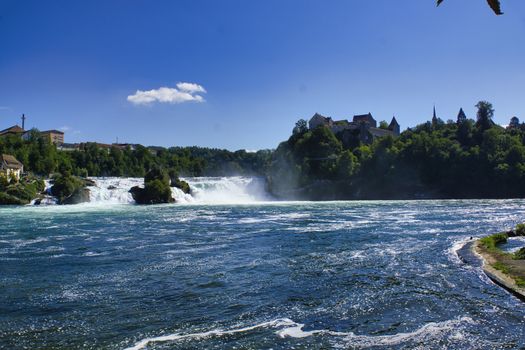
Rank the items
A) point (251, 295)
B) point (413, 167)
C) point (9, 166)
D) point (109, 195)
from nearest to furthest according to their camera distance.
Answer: point (251, 295) → point (109, 195) → point (9, 166) → point (413, 167)

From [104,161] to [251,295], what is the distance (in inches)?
4304

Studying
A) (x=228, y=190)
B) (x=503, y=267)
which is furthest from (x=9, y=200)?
(x=503, y=267)

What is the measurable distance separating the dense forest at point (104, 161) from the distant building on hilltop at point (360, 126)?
66.5ft

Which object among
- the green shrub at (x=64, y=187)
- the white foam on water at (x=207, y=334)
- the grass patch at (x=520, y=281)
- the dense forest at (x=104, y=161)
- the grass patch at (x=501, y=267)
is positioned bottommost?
the white foam on water at (x=207, y=334)

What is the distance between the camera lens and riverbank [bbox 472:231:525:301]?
13.7 m

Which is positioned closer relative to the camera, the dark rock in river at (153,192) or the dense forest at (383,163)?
the dark rock in river at (153,192)

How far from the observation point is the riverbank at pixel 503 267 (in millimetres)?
13683

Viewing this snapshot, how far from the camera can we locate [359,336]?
32.7ft

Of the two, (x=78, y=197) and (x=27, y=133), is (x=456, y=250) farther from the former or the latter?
(x=27, y=133)

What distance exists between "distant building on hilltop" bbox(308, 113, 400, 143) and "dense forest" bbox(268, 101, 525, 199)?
10218 mm

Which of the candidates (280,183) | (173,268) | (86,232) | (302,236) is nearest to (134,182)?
(280,183)

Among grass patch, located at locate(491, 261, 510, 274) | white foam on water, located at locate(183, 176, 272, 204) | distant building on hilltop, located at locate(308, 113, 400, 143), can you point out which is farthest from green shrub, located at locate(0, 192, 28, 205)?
distant building on hilltop, located at locate(308, 113, 400, 143)

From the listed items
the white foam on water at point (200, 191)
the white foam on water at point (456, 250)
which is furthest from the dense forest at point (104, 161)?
the white foam on water at point (456, 250)

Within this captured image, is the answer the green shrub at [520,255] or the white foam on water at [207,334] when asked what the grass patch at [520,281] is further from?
the white foam on water at [207,334]
